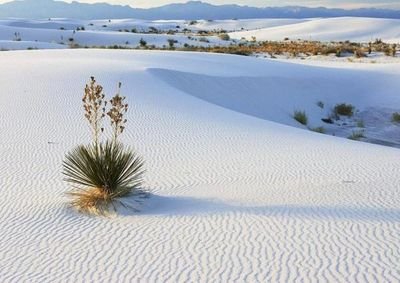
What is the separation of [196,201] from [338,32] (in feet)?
210

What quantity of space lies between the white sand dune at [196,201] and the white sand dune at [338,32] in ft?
167

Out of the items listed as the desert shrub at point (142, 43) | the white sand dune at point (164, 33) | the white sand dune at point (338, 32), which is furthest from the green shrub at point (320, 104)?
the white sand dune at point (338, 32)

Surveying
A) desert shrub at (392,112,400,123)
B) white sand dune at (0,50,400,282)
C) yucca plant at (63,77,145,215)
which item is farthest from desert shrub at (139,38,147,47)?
yucca plant at (63,77,145,215)

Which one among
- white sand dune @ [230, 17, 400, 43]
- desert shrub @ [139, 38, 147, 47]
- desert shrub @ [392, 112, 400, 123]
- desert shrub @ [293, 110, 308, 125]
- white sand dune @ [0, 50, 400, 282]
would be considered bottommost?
white sand dune @ [230, 17, 400, 43]

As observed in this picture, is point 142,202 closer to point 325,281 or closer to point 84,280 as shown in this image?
point 84,280

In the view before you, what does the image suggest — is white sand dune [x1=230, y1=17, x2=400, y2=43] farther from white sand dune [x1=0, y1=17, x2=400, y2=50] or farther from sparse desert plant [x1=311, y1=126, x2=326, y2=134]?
sparse desert plant [x1=311, y1=126, x2=326, y2=134]

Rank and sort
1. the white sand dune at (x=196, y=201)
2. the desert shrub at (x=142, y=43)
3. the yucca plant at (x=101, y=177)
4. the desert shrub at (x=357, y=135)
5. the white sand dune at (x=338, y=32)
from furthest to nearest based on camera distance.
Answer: the white sand dune at (x=338, y=32) → the desert shrub at (x=142, y=43) → the desert shrub at (x=357, y=135) → the yucca plant at (x=101, y=177) → the white sand dune at (x=196, y=201)

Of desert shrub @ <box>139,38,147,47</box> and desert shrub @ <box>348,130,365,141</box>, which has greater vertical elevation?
desert shrub @ <box>139,38,147,47</box>

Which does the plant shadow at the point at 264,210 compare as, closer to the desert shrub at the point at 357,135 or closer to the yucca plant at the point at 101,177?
the yucca plant at the point at 101,177

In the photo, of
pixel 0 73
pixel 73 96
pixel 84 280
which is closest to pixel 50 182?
pixel 84 280

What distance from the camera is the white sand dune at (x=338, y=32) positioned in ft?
214

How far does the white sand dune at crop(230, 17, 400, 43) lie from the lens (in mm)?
65256

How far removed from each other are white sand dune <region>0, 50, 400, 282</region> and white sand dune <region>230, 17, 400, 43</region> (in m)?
50.8

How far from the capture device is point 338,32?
6888 cm
